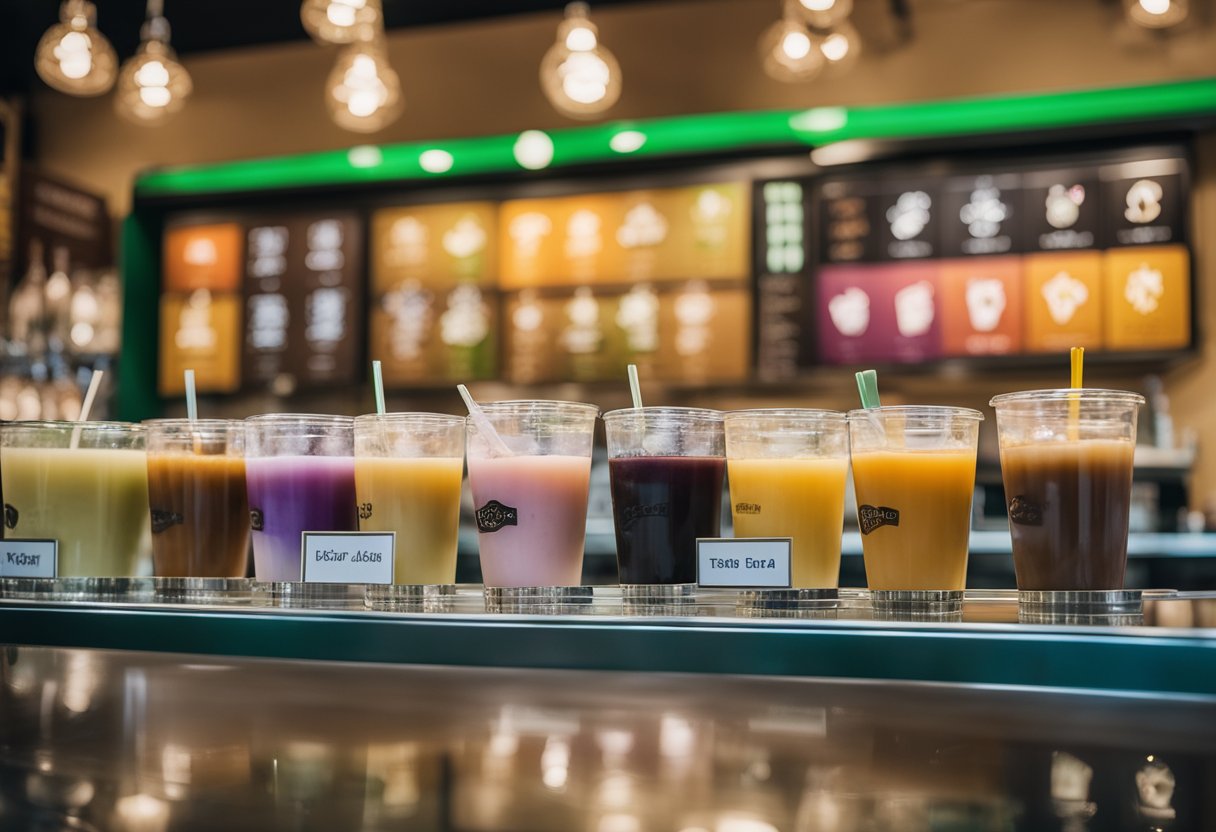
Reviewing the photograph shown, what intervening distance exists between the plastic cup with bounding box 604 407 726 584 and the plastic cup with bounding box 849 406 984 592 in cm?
16

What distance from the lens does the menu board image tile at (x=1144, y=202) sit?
3992mm

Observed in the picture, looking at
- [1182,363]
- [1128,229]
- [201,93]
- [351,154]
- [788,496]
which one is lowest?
[788,496]

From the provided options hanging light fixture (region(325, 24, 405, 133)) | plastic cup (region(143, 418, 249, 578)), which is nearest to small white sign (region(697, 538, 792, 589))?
plastic cup (region(143, 418, 249, 578))

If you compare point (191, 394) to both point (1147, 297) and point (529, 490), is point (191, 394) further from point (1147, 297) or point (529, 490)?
point (1147, 297)

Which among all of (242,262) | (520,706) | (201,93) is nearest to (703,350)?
(242,262)

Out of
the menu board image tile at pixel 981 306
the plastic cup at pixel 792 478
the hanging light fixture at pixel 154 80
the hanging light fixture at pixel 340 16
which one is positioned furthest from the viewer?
the menu board image tile at pixel 981 306

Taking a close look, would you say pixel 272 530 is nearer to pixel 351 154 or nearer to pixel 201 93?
pixel 351 154

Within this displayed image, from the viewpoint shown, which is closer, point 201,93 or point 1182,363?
point 1182,363

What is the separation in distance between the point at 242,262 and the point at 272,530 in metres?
4.13

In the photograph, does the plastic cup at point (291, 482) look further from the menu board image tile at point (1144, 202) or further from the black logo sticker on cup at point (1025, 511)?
the menu board image tile at point (1144, 202)

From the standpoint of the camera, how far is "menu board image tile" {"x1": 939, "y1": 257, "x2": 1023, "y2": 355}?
13.6 feet

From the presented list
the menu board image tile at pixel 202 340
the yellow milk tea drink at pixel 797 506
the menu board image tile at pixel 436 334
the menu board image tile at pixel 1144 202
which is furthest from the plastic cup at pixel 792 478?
the menu board image tile at pixel 202 340

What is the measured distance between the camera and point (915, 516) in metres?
1.12

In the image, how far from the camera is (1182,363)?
14.0 ft
